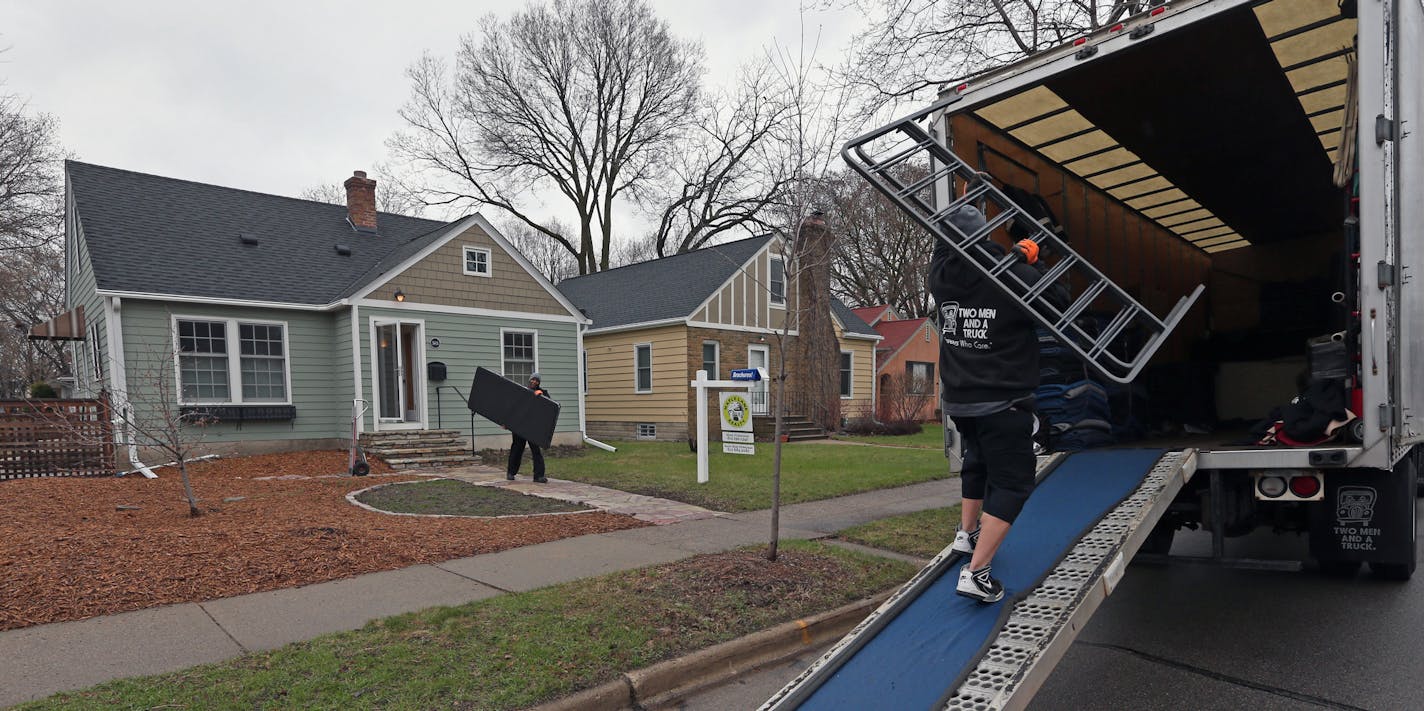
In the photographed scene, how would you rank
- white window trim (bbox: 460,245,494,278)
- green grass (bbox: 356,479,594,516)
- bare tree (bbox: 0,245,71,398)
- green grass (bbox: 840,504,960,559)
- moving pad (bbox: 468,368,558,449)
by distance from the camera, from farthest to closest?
bare tree (bbox: 0,245,71,398) → white window trim (bbox: 460,245,494,278) → moving pad (bbox: 468,368,558,449) → green grass (bbox: 356,479,594,516) → green grass (bbox: 840,504,960,559)

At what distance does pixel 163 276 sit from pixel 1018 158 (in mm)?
13415

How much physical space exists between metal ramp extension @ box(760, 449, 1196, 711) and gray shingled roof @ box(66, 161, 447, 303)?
515 inches

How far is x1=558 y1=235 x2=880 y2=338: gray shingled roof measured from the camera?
19.3 metres

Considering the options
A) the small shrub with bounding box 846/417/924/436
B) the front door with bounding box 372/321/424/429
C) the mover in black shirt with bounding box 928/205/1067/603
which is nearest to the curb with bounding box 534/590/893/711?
the mover in black shirt with bounding box 928/205/1067/603

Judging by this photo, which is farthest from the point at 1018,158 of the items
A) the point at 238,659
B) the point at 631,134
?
the point at 631,134

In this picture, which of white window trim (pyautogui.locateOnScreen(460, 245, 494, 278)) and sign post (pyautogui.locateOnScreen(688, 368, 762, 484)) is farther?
white window trim (pyautogui.locateOnScreen(460, 245, 494, 278))

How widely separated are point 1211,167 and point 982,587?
18.8 feet

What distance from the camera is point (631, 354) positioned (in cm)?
2011

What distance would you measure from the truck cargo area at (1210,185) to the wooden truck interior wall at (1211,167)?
0.02 metres

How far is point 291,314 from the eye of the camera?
13.8 meters

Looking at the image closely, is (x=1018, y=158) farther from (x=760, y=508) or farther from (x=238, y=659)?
(x=238, y=659)

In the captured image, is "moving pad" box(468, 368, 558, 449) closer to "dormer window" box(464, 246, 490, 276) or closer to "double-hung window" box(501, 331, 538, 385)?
"double-hung window" box(501, 331, 538, 385)

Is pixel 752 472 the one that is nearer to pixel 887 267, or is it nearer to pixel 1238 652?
pixel 1238 652

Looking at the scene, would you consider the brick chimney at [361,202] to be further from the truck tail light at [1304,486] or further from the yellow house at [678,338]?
the truck tail light at [1304,486]
